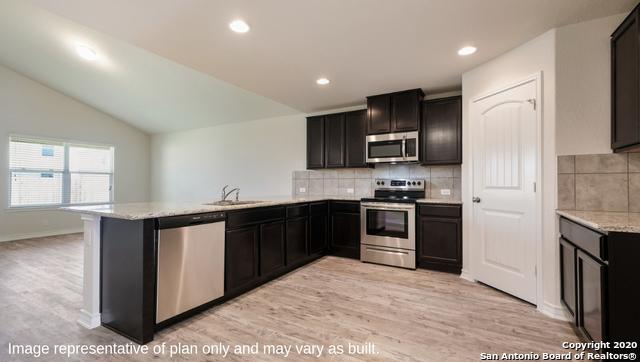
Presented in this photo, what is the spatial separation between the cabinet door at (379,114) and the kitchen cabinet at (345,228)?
1120 millimetres

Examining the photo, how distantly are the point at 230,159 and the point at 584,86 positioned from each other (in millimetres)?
5802

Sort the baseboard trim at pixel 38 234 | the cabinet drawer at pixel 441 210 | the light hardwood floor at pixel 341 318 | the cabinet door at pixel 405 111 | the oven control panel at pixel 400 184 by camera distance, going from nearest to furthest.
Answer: the light hardwood floor at pixel 341 318, the cabinet drawer at pixel 441 210, the cabinet door at pixel 405 111, the oven control panel at pixel 400 184, the baseboard trim at pixel 38 234

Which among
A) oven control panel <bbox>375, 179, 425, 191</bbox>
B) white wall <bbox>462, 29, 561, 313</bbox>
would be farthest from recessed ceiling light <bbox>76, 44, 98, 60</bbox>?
white wall <bbox>462, 29, 561, 313</bbox>

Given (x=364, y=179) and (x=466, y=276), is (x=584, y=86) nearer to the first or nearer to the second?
(x=466, y=276)

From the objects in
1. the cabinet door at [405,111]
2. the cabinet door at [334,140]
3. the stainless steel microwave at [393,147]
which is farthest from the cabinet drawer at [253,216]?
the cabinet door at [405,111]

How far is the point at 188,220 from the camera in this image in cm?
220

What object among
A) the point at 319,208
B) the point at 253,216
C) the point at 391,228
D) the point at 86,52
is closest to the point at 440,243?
the point at 391,228

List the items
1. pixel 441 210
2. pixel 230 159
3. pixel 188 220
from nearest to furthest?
pixel 188 220, pixel 441 210, pixel 230 159

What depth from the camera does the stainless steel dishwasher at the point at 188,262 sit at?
204cm

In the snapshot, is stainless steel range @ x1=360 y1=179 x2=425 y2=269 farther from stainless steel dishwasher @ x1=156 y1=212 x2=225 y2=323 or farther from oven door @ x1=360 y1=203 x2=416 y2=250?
stainless steel dishwasher @ x1=156 y1=212 x2=225 y2=323

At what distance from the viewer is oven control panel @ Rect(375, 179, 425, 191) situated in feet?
13.1

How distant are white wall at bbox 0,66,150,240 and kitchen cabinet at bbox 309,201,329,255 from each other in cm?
586

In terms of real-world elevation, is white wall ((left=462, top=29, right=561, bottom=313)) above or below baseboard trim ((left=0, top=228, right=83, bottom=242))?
above

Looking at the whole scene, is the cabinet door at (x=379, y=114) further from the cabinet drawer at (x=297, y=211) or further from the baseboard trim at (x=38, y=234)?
the baseboard trim at (x=38, y=234)
